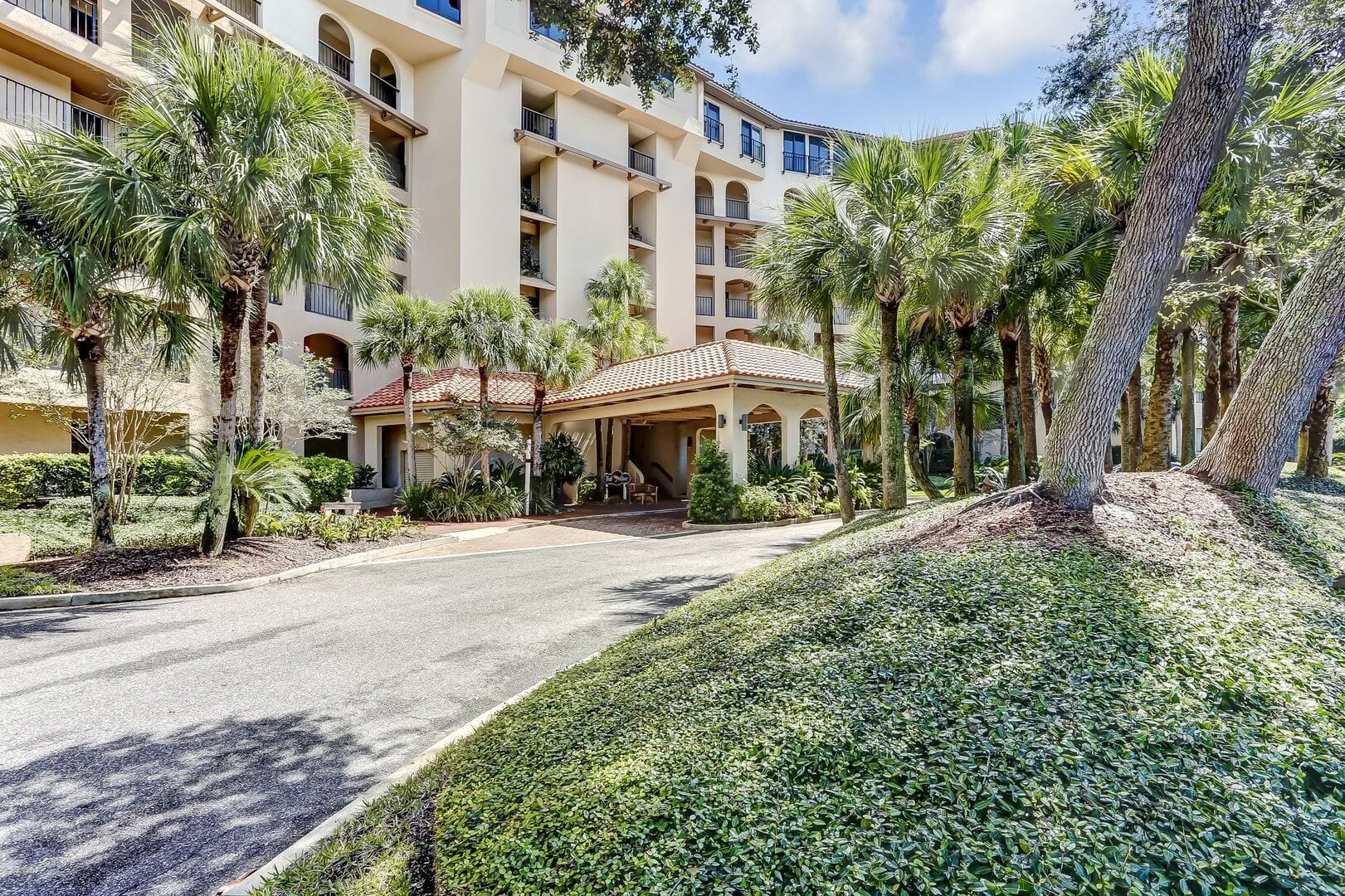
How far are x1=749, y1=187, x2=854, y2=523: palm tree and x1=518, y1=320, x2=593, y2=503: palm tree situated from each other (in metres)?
Result: 7.42

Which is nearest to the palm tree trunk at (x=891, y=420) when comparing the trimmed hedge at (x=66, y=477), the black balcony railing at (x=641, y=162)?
the trimmed hedge at (x=66, y=477)

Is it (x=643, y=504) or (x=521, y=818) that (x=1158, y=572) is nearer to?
(x=521, y=818)

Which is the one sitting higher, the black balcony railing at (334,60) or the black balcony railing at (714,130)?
the black balcony railing at (714,130)

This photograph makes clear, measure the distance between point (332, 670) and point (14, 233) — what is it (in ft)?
27.7

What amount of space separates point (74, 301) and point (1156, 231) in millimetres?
12921

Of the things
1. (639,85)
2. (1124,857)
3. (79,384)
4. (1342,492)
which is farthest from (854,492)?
(79,384)

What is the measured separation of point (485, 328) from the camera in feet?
54.7

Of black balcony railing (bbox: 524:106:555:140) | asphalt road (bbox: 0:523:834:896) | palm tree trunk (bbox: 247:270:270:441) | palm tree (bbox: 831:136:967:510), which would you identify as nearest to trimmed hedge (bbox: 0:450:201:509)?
palm tree trunk (bbox: 247:270:270:441)

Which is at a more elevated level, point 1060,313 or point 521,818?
point 1060,313

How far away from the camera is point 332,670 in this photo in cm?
553

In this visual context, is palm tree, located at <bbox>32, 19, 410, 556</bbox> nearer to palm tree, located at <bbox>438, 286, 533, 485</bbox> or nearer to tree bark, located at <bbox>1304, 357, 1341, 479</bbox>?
palm tree, located at <bbox>438, 286, 533, 485</bbox>

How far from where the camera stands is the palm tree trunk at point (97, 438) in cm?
959

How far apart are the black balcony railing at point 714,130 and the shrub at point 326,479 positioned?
2519 centimetres

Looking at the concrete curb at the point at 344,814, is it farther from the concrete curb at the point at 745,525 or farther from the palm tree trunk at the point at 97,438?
the concrete curb at the point at 745,525
